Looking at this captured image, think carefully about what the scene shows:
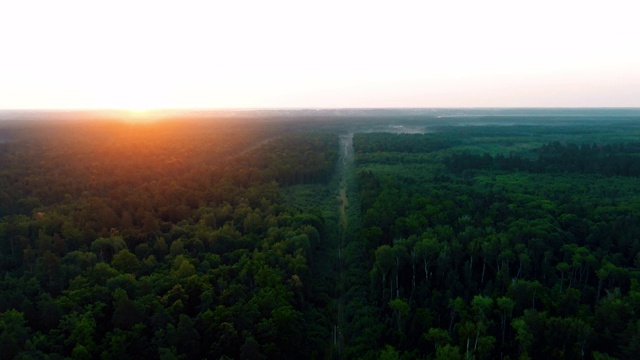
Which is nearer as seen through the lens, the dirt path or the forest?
the forest

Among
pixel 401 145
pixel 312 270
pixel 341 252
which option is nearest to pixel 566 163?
pixel 401 145

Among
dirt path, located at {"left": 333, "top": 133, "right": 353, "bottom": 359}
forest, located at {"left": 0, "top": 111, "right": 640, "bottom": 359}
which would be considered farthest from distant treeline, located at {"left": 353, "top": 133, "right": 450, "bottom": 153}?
forest, located at {"left": 0, "top": 111, "right": 640, "bottom": 359}

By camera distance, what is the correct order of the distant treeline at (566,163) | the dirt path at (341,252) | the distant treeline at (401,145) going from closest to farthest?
the dirt path at (341,252) < the distant treeline at (566,163) < the distant treeline at (401,145)

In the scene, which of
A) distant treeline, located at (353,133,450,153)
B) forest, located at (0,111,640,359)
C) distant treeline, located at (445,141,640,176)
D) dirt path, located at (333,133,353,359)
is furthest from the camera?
distant treeline, located at (353,133,450,153)

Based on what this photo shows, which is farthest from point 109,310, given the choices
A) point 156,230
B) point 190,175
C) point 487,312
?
point 190,175

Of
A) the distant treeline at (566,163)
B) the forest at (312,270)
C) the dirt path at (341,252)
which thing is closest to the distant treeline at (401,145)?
the dirt path at (341,252)

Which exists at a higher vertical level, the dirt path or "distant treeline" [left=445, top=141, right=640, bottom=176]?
"distant treeline" [left=445, top=141, right=640, bottom=176]

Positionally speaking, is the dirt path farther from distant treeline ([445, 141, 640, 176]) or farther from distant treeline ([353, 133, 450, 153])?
distant treeline ([445, 141, 640, 176])

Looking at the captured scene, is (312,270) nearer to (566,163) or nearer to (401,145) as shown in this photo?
(566,163)

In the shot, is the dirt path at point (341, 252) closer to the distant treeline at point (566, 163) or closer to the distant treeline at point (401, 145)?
the distant treeline at point (401, 145)
